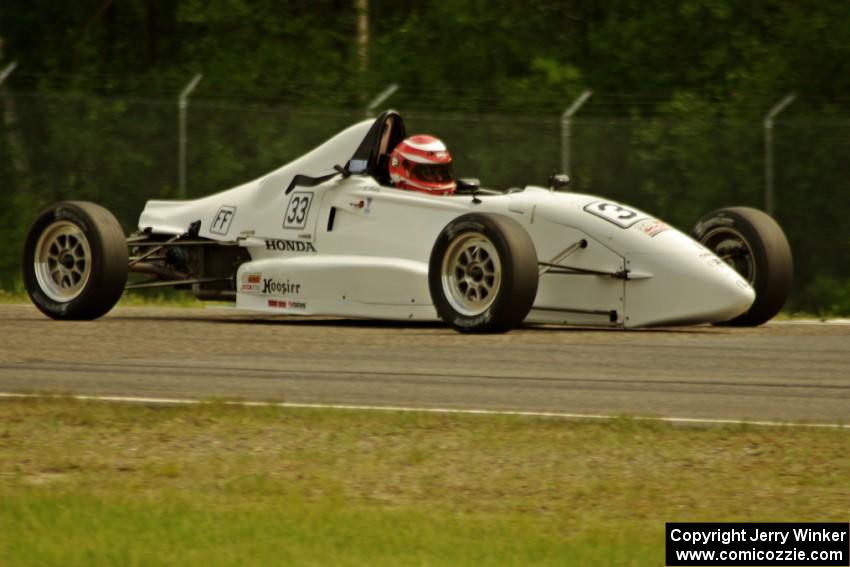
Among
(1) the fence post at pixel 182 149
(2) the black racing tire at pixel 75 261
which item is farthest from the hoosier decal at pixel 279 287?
(1) the fence post at pixel 182 149

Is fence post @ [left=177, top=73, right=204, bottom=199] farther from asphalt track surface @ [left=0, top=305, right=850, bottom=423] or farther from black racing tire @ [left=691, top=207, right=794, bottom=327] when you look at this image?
black racing tire @ [left=691, top=207, right=794, bottom=327]

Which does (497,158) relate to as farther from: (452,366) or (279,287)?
(452,366)

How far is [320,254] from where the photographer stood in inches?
562

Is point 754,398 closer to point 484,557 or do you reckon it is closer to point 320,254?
point 484,557

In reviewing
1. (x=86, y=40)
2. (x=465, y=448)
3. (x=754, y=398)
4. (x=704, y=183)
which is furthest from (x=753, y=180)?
(x=86, y=40)

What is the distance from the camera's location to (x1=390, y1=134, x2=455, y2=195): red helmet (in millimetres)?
14234

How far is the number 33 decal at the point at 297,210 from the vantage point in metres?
14.4

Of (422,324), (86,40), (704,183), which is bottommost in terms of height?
(422,324)

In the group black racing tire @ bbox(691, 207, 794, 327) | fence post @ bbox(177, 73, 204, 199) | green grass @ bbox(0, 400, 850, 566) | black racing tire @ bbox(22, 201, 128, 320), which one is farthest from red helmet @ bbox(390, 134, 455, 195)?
fence post @ bbox(177, 73, 204, 199)

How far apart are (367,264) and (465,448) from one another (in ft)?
19.9

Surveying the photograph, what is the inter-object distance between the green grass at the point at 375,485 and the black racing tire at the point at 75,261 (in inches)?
209

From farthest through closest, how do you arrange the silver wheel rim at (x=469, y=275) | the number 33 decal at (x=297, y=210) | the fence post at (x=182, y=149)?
the fence post at (x=182, y=149), the number 33 decal at (x=297, y=210), the silver wheel rim at (x=469, y=275)

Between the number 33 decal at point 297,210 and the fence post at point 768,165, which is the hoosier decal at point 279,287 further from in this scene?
the fence post at point 768,165

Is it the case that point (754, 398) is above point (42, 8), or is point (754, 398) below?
below
